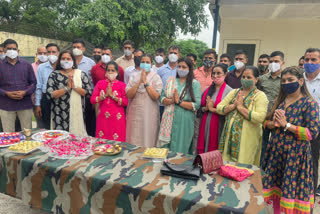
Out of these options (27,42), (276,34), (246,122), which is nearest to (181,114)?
(246,122)

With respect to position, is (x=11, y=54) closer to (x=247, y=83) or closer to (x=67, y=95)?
(x=67, y=95)

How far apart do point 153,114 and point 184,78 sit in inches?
29.1

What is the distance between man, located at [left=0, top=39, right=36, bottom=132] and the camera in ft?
11.7

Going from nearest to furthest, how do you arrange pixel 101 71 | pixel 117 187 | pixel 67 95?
pixel 117 187 < pixel 67 95 < pixel 101 71

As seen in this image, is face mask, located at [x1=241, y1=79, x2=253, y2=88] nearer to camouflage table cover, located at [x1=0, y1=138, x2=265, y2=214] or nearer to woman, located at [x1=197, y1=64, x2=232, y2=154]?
woman, located at [x1=197, y1=64, x2=232, y2=154]

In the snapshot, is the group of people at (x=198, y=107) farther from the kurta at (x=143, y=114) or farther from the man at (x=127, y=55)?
the man at (x=127, y=55)

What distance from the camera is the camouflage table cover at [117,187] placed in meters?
1.54

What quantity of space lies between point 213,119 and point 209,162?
1.24m

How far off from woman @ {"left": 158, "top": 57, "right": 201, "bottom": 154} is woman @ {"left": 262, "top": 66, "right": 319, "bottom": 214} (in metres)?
1.08

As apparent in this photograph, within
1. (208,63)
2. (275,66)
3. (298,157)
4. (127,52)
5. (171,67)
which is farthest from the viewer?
(127,52)

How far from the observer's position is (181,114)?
10.3 feet

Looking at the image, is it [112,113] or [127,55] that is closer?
[112,113]

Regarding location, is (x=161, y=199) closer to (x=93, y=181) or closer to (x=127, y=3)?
(x=93, y=181)

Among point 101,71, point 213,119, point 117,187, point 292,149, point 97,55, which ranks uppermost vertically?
point 97,55
